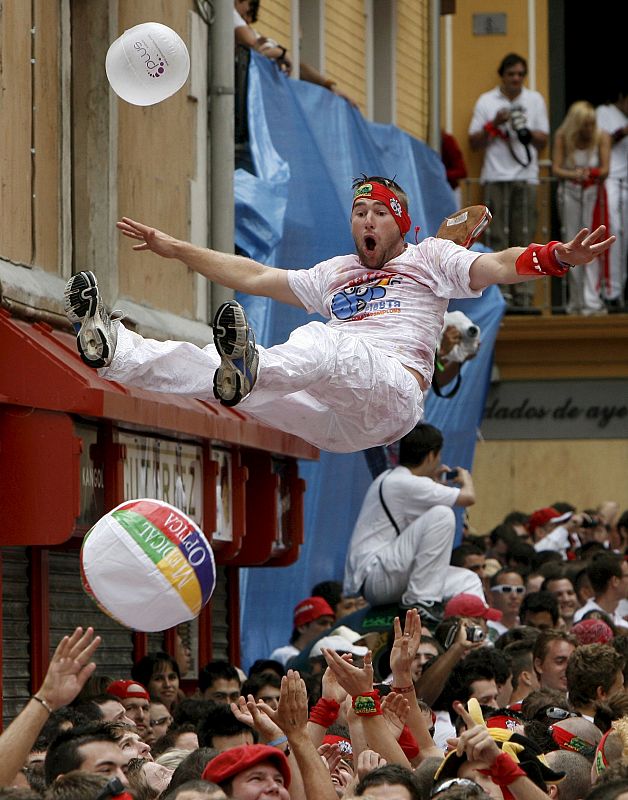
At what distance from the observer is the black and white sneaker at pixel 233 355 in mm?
7980

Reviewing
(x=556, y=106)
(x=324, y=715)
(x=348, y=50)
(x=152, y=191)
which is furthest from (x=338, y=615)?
(x=556, y=106)

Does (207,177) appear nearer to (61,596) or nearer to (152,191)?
(152,191)

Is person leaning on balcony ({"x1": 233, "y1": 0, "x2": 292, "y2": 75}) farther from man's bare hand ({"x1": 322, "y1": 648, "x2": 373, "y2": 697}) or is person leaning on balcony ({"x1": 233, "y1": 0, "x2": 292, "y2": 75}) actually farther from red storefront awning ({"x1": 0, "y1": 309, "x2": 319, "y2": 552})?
man's bare hand ({"x1": 322, "y1": 648, "x2": 373, "y2": 697})

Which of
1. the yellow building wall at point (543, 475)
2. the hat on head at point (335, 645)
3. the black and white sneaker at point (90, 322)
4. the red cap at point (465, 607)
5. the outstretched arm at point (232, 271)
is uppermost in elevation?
the outstretched arm at point (232, 271)

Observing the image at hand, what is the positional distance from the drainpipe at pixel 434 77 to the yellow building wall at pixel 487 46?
7.35 ft

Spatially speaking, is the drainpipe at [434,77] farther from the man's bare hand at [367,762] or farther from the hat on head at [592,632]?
the man's bare hand at [367,762]

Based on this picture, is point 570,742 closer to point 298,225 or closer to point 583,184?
point 298,225

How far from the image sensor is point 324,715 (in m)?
8.28

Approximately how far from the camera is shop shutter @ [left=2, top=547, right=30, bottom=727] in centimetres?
1073

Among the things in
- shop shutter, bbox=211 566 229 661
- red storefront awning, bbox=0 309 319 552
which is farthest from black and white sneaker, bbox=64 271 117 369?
shop shutter, bbox=211 566 229 661

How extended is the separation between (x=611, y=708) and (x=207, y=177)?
7041 mm

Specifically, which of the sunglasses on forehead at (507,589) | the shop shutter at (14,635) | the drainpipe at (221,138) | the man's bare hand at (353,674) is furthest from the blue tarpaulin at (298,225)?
the man's bare hand at (353,674)

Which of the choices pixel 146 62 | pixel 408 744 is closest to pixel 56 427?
pixel 146 62

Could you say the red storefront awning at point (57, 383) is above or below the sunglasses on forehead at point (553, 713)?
above
